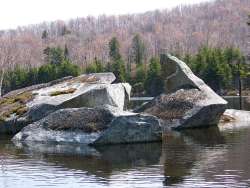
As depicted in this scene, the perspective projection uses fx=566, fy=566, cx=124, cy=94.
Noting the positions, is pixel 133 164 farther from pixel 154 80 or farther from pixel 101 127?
pixel 154 80

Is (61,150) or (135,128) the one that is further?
(135,128)

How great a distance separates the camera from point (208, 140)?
92.0ft

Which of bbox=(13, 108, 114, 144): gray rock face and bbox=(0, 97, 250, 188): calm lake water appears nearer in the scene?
bbox=(0, 97, 250, 188): calm lake water

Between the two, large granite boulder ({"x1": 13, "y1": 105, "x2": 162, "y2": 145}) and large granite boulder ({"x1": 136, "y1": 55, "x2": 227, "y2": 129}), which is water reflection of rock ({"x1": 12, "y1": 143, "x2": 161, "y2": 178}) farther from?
large granite boulder ({"x1": 136, "y1": 55, "x2": 227, "y2": 129})

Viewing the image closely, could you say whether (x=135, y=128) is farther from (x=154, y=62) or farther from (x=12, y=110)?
(x=154, y=62)

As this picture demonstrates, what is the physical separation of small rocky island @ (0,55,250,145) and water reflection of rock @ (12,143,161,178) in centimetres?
103

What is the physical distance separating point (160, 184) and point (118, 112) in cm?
1146

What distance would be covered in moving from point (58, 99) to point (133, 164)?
14.0 metres

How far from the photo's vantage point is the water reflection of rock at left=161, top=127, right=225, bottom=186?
722 inches

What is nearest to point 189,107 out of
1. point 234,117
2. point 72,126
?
point 234,117

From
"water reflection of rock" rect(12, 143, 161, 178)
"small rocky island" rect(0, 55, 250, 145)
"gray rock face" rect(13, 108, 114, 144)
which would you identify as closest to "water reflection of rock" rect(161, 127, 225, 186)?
"water reflection of rock" rect(12, 143, 161, 178)

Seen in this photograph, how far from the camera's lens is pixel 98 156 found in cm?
2308

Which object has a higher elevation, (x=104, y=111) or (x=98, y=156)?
(x=104, y=111)

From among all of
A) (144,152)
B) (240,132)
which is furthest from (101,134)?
(240,132)
